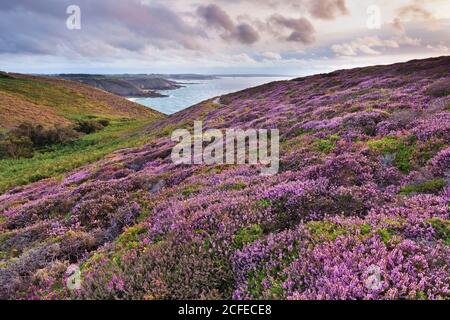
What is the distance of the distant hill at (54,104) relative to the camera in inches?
3339

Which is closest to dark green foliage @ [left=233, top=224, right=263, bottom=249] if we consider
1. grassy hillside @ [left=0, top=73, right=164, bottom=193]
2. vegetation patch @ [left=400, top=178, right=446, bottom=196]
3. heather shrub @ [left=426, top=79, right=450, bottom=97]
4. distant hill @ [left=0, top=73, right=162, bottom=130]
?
vegetation patch @ [left=400, top=178, right=446, bottom=196]

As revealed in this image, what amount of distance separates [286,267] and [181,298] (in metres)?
1.95

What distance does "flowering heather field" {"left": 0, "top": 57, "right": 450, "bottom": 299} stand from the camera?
19.0 feet

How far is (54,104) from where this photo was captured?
11275 cm

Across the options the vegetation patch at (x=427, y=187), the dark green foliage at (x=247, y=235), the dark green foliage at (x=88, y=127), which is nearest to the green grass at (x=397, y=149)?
the vegetation patch at (x=427, y=187)

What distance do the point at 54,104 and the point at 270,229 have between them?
399 feet

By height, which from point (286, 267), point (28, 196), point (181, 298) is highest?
point (286, 267)

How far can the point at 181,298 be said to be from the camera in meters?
5.86

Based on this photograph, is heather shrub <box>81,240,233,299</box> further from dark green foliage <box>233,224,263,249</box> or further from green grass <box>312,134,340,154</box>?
green grass <box>312,134,340,154</box>

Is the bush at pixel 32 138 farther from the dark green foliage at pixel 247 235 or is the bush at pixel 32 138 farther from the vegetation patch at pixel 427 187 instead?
the vegetation patch at pixel 427 187

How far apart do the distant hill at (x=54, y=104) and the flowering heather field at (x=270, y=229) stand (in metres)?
72.1

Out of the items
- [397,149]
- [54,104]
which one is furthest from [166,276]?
[54,104]
